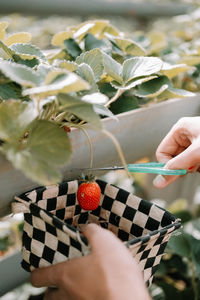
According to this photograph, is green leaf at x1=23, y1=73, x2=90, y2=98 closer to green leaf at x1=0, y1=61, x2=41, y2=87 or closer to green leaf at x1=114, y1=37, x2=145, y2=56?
green leaf at x1=0, y1=61, x2=41, y2=87

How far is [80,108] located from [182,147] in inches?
12.4

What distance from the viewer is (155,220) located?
1.64 ft

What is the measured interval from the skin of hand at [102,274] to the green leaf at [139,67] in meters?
0.26

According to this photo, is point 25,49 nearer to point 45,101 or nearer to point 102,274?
point 45,101

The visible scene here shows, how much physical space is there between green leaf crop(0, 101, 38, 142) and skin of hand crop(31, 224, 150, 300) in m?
0.15

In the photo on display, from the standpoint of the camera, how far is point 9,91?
449 millimetres

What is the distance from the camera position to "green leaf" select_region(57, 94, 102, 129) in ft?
1.26

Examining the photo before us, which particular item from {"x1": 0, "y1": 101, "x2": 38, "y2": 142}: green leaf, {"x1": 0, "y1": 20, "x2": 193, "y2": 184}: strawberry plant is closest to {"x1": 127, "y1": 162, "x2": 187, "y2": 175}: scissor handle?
{"x1": 0, "y1": 20, "x2": 193, "y2": 184}: strawberry plant

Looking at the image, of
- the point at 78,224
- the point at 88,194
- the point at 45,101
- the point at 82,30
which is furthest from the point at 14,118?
the point at 82,30

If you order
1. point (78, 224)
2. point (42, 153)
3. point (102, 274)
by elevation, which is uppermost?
point (42, 153)

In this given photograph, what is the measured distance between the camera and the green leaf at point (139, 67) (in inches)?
21.2

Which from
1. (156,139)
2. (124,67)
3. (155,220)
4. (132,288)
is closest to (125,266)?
(132,288)

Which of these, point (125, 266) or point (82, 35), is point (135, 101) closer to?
point (82, 35)

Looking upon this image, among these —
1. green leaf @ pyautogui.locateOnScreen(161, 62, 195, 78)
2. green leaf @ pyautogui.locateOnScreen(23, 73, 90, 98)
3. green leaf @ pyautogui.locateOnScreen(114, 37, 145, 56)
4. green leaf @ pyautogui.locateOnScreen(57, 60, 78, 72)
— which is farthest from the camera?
green leaf @ pyautogui.locateOnScreen(114, 37, 145, 56)
